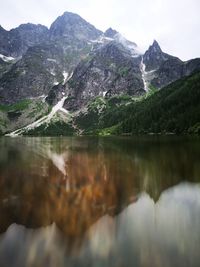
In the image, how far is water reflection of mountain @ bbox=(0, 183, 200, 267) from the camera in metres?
14.0

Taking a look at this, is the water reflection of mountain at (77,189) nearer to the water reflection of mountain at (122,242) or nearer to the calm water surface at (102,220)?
the calm water surface at (102,220)

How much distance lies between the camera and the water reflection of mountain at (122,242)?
14.0 metres

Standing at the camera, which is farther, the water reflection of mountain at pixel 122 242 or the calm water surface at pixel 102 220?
the calm water surface at pixel 102 220

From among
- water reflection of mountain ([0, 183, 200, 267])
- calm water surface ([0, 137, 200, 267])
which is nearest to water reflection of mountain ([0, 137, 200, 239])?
calm water surface ([0, 137, 200, 267])

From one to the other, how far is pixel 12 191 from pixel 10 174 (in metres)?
10.9

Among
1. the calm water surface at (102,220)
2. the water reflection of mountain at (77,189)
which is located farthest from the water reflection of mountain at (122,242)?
the water reflection of mountain at (77,189)

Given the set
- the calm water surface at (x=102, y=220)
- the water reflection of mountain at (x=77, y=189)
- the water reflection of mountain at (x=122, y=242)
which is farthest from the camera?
the water reflection of mountain at (x=77, y=189)

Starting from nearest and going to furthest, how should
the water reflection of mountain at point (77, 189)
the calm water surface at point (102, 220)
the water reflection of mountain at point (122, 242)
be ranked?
the water reflection of mountain at point (122, 242) → the calm water surface at point (102, 220) → the water reflection of mountain at point (77, 189)

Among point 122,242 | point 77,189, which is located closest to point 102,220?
point 122,242

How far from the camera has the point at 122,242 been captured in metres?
16.4

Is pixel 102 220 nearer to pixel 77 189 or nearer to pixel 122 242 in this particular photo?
pixel 122 242

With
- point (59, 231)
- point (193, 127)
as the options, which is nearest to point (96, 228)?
point (59, 231)

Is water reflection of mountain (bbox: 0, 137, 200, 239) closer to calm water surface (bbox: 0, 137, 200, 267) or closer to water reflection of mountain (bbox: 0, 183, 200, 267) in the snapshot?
calm water surface (bbox: 0, 137, 200, 267)

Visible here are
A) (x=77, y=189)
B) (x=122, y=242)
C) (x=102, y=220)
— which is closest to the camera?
(x=122, y=242)
